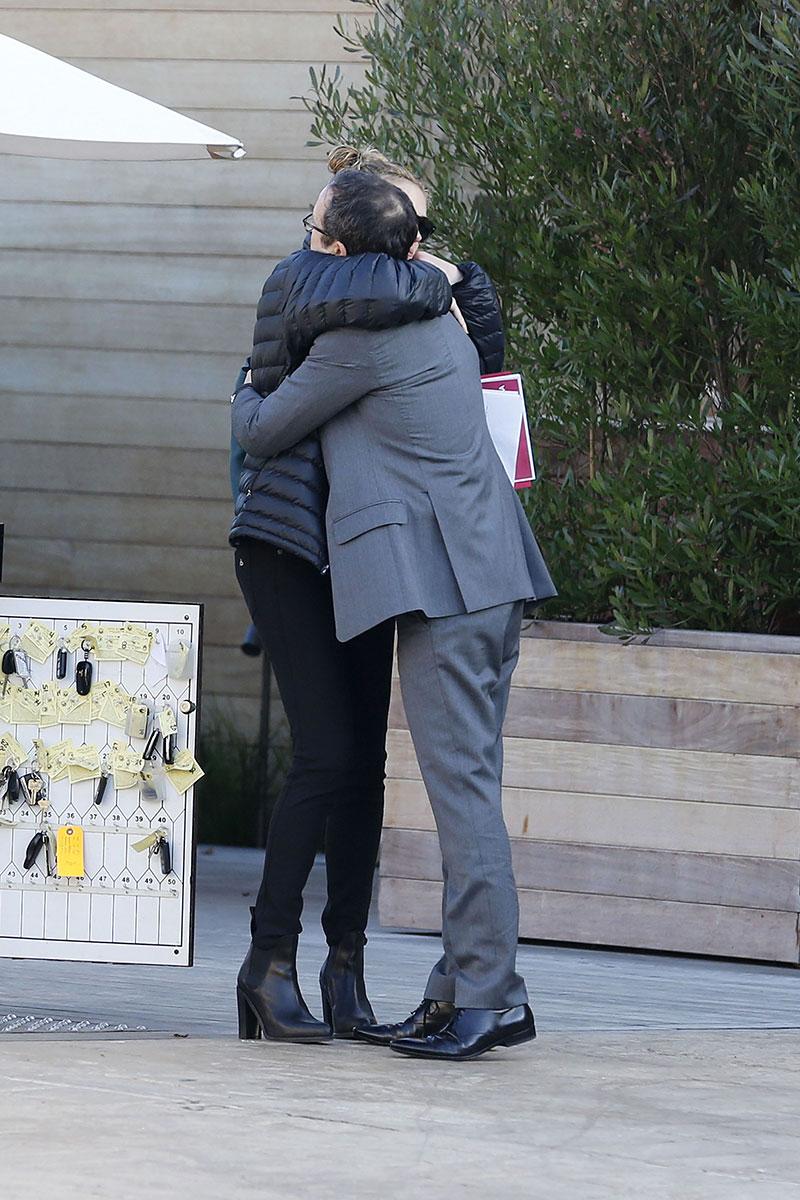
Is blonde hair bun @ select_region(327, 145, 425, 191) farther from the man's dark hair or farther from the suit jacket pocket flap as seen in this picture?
the suit jacket pocket flap

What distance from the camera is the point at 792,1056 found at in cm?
344

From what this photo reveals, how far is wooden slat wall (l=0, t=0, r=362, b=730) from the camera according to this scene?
627 centimetres

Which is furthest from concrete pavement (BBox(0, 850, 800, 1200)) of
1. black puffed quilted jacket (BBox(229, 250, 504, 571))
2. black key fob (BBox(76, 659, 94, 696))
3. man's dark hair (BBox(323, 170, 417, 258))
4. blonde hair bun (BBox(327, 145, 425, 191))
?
blonde hair bun (BBox(327, 145, 425, 191))

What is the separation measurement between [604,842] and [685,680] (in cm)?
43

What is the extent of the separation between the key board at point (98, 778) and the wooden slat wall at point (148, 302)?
2.83 meters

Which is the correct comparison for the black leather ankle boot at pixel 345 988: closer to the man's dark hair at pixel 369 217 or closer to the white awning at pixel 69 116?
the man's dark hair at pixel 369 217

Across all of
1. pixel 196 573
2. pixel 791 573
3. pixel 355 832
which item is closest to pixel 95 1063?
pixel 355 832

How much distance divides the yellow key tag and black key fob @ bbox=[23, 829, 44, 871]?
→ 31 millimetres

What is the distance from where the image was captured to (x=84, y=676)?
3.45 metres

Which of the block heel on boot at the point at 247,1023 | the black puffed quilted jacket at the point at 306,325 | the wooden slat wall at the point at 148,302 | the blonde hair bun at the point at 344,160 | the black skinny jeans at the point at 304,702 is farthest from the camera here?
the wooden slat wall at the point at 148,302

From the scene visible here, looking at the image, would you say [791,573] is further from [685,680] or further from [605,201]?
[605,201]

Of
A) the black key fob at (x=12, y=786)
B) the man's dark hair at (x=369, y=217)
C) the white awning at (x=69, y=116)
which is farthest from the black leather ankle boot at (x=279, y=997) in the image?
the white awning at (x=69, y=116)

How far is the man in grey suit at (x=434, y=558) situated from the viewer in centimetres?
314

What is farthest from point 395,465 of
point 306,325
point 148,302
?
point 148,302
